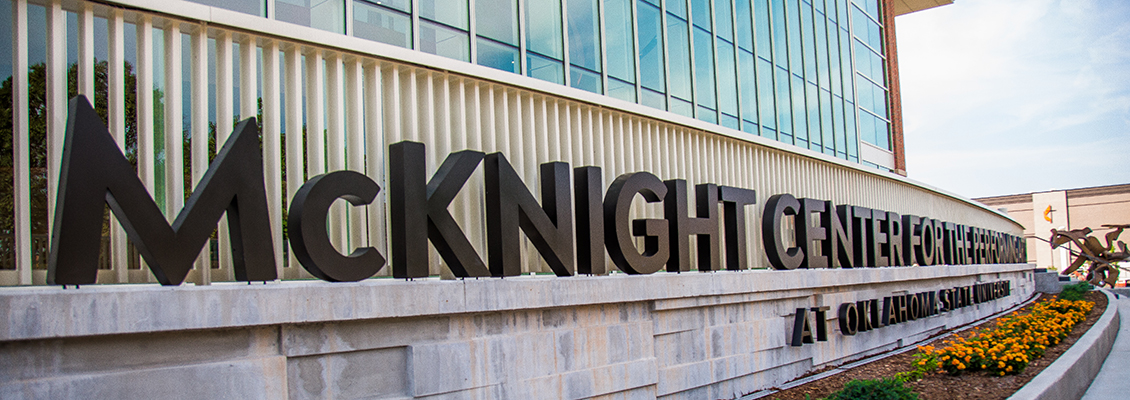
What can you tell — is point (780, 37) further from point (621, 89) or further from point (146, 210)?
point (146, 210)

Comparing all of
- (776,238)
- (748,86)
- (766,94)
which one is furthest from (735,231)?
(766,94)

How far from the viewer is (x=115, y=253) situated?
460cm

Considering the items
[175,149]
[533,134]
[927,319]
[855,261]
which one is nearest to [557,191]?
[533,134]

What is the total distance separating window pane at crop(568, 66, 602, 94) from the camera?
1278 centimetres

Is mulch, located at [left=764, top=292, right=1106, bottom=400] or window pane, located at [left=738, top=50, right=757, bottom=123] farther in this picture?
window pane, located at [left=738, top=50, right=757, bottom=123]

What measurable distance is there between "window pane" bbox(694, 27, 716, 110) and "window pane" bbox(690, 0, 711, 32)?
151mm

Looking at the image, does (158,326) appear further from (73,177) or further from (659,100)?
(659,100)

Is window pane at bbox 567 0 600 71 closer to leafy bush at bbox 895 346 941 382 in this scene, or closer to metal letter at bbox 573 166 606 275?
metal letter at bbox 573 166 606 275

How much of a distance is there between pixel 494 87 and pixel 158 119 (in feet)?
9.12

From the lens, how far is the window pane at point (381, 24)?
9.80 metres

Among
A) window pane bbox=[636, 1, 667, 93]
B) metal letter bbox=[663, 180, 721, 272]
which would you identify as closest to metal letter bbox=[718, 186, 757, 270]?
metal letter bbox=[663, 180, 721, 272]

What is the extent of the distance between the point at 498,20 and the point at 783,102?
10508mm

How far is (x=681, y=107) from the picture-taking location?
608 inches

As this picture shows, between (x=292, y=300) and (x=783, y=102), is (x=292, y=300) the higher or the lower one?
the lower one
